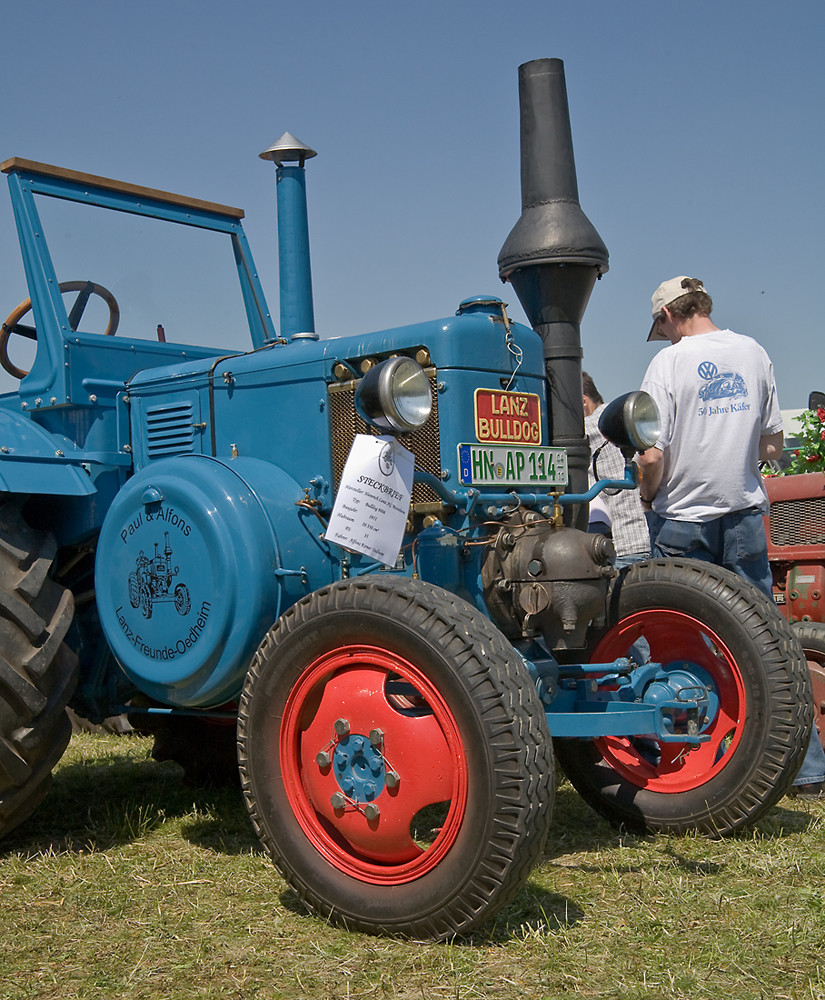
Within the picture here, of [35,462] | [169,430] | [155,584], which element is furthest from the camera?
[169,430]

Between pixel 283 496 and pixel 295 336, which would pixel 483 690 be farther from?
pixel 295 336

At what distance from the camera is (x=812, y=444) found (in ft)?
21.5

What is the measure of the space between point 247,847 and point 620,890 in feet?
4.26

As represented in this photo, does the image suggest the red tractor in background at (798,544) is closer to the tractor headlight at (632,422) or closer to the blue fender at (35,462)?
the tractor headlight at (632,422)

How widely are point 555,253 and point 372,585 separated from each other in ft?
6.13

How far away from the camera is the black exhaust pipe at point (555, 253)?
405cm

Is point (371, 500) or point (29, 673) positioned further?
point (29, 673)

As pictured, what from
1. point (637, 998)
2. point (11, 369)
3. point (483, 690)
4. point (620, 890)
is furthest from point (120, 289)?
point (637, 998)

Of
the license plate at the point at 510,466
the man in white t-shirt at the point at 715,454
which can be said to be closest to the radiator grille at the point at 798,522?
the man in white t-shirt at the point at 715,454

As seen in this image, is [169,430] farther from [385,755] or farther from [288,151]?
[385,755]

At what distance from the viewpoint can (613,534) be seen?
5.79 metres

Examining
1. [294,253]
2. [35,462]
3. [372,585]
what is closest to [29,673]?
[35,462]

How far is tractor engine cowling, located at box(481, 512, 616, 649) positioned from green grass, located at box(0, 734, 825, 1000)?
743mm

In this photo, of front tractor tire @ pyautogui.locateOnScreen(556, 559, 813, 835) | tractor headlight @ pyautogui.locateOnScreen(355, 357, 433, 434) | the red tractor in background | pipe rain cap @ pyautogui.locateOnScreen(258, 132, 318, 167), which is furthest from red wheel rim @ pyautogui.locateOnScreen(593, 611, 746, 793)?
pipe rain cap @ pyautogui.locateOnScreen(258, 132, 318, 167)
